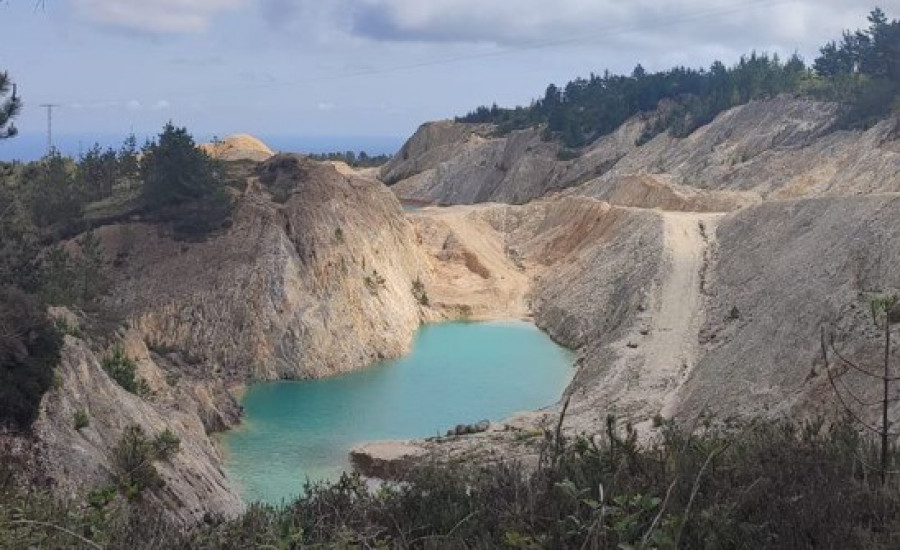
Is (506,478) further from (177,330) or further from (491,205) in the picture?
(491,205)

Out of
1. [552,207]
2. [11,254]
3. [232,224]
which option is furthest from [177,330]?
[552,207]

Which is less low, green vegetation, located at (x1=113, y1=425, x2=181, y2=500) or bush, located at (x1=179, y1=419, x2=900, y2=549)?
bush, located at (x1=179, y1=419, x2=900, y2=549)

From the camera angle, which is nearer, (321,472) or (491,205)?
(321,472)

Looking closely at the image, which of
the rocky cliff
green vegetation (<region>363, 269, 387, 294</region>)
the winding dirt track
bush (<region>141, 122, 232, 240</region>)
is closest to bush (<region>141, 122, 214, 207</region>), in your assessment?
bush (<region>141, 122, 232, 240</region>)

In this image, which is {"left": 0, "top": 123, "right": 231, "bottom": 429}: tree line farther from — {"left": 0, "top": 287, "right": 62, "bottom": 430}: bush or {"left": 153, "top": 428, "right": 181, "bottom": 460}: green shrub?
{"left": 153, "top": 428, "right": 181, "bottom": 460}: green shrub

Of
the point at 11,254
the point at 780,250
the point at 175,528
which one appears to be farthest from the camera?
the point at 780,250

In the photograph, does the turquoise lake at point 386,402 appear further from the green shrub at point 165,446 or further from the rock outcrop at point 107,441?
the green shrub at point 165,446

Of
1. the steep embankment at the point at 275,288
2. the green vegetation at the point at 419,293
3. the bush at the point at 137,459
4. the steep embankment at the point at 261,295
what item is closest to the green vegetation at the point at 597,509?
the bush at the point at 137,459
